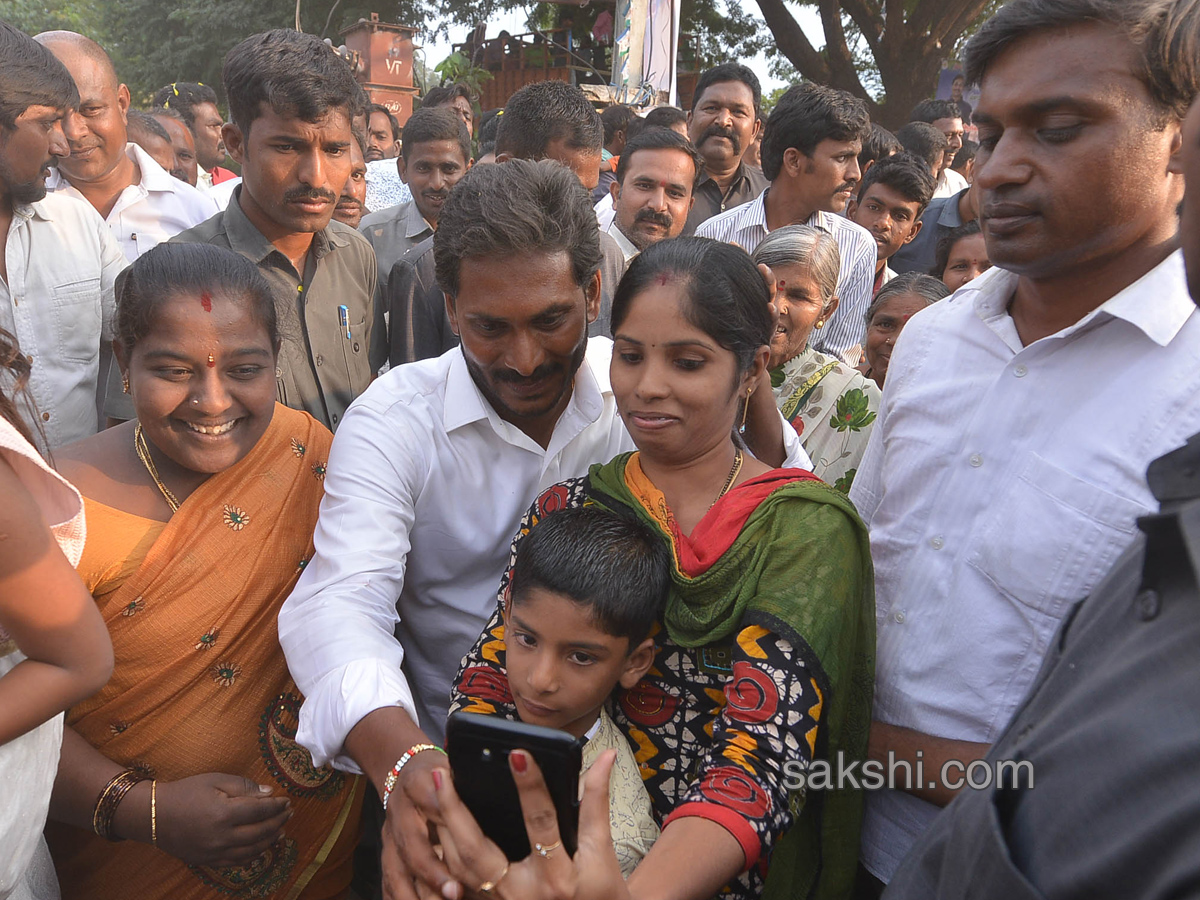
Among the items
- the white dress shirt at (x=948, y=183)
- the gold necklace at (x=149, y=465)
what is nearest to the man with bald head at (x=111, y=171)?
the gold necklace at (x=149, y=465)

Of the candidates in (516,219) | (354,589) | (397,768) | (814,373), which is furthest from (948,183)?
(397,768)

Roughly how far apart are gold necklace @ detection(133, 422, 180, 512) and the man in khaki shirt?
0.85 m

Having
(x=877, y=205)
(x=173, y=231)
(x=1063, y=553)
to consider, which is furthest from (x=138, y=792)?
(x=877, y=205)

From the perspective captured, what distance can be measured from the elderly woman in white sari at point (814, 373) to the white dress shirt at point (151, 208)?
2743 mm

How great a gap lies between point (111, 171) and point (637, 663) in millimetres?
4033

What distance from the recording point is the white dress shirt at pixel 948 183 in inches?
294

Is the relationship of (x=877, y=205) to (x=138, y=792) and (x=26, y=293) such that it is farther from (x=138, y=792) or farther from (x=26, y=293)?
(x=138, y=792)

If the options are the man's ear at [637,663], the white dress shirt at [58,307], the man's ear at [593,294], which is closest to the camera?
the man's ear at [637,663]

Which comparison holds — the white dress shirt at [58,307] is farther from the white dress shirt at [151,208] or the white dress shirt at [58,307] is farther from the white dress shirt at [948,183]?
the white dress shirt at [948,183]

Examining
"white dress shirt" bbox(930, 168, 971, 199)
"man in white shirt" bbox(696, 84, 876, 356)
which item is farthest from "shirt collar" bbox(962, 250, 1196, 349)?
"white dress shirt" bbox(930, 168, 971, 199)

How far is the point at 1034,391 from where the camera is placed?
5.42 feet

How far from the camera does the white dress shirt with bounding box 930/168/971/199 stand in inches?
294

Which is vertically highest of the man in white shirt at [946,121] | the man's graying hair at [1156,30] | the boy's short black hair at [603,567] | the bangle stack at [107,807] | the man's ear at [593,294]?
the man's graying hair at [1156,30]

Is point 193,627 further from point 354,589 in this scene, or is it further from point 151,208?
point 151,208
